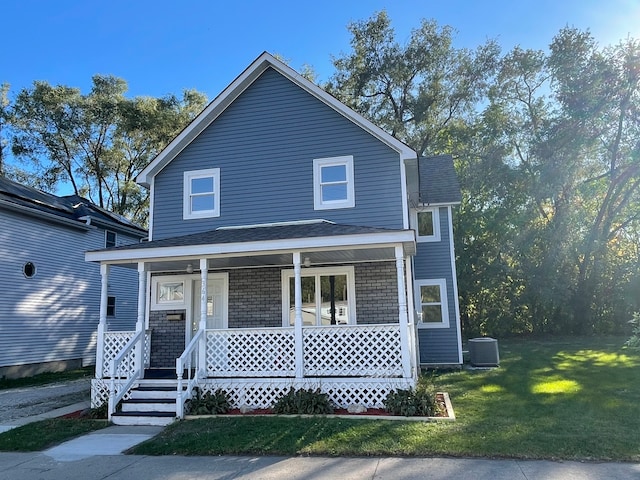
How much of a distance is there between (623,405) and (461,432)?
378 centimetres

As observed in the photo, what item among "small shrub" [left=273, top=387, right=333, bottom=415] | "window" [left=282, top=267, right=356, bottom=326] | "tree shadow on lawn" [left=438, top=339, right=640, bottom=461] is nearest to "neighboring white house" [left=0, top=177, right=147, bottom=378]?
"window" [left=282, top=267, right=356, bottom=326]

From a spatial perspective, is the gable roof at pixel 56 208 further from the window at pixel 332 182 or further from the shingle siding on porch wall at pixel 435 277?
the shingle siding on porch wall at pixel 435 277

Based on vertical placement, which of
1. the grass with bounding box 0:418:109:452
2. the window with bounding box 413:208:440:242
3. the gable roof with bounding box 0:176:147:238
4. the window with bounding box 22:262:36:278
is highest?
the gable roof with bounding box 0:176:147:238

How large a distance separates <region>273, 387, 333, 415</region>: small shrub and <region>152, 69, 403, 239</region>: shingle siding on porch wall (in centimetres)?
429

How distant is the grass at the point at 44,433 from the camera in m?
6.98

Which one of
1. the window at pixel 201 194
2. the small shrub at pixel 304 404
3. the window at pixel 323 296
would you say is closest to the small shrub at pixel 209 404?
the small shrub at pixel 304 404

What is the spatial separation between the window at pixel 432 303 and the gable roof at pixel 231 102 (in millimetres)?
5696

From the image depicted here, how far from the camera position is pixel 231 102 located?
1227cm

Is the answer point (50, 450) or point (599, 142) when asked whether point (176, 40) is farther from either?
point (599, 142)

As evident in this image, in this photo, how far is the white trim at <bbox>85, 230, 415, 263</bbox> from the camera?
875 centimetres

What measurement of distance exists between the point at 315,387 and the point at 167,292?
5.21 metres

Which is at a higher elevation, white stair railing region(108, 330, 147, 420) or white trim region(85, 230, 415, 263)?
white trim region(85, 230, 415, 263)

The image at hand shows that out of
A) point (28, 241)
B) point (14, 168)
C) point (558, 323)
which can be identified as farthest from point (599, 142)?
point (14, 168)

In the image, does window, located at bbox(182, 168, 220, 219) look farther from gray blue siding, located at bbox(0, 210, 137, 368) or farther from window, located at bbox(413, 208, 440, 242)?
gray blue siding, located at bbox(0, 210, 137, 368)
